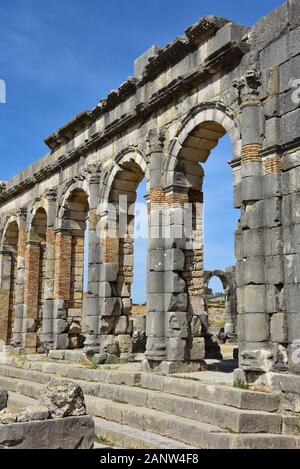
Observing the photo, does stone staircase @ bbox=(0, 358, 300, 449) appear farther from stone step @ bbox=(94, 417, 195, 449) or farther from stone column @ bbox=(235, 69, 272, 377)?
stone column @ bbox=(235, 69, 272, 377)

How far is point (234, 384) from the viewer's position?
8344 mm

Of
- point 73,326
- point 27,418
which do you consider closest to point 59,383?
point 27,418

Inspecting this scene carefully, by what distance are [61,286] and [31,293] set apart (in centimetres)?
267

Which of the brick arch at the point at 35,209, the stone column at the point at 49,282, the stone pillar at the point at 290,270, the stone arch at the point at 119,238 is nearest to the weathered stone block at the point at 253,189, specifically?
the stone pillar at the point at 290,270

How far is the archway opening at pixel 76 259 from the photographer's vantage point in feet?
51.7

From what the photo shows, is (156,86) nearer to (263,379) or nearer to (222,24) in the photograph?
(222,24)

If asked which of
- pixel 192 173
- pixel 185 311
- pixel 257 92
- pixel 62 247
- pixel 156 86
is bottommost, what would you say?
pixel 185 311

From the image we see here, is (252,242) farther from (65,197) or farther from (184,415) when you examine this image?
(65,197)

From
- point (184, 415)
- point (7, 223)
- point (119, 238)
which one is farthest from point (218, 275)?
point (184, 415)

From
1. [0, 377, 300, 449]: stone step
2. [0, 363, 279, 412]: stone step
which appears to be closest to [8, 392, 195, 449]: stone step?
[0, 377, 300, 449]: stone step

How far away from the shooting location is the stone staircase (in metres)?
6.89

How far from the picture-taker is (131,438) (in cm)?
716

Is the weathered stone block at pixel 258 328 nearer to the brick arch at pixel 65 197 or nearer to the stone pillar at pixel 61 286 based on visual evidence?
the brick arch at pixel 65 197

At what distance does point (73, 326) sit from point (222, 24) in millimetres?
9281
